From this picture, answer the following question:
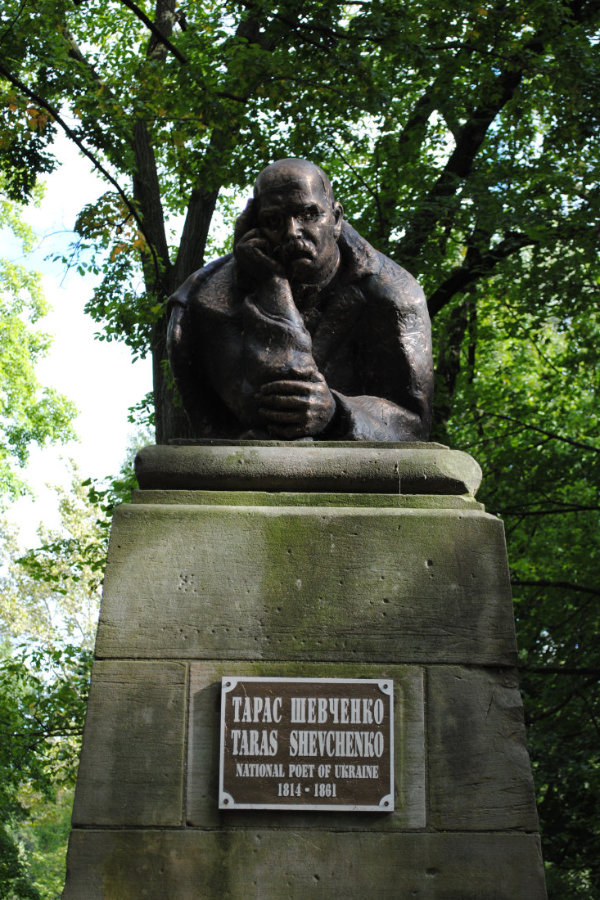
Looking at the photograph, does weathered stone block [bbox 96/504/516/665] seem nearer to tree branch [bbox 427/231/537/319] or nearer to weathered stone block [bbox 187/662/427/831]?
weathered stone block [bbox 187/662/427/831]

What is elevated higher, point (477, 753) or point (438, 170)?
point (438, 170)

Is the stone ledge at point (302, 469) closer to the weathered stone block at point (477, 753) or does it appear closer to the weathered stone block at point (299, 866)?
the weathered stone block at point (477, 753)

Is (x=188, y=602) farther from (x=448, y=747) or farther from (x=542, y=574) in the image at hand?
(x=542, y=574)

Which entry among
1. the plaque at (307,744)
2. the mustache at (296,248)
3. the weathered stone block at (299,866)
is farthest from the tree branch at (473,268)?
the weathered stone block at (299,866)

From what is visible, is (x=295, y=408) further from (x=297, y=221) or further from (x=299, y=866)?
(x=299, y=866)

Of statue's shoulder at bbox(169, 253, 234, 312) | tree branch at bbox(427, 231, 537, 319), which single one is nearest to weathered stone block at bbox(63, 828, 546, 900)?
statue's shoulder at bbox(169, 253, 234, 312)

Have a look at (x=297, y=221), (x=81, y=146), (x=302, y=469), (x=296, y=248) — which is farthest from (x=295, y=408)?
(x=81, y=146)

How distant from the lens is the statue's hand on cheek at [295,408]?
416cm

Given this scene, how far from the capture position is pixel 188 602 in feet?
12.3

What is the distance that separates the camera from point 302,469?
3.94m

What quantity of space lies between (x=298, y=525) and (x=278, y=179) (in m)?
1.47

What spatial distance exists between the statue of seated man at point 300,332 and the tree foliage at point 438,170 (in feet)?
17.1

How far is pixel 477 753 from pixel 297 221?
2.16m

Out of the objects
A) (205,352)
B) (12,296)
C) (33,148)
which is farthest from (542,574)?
(12,296)
